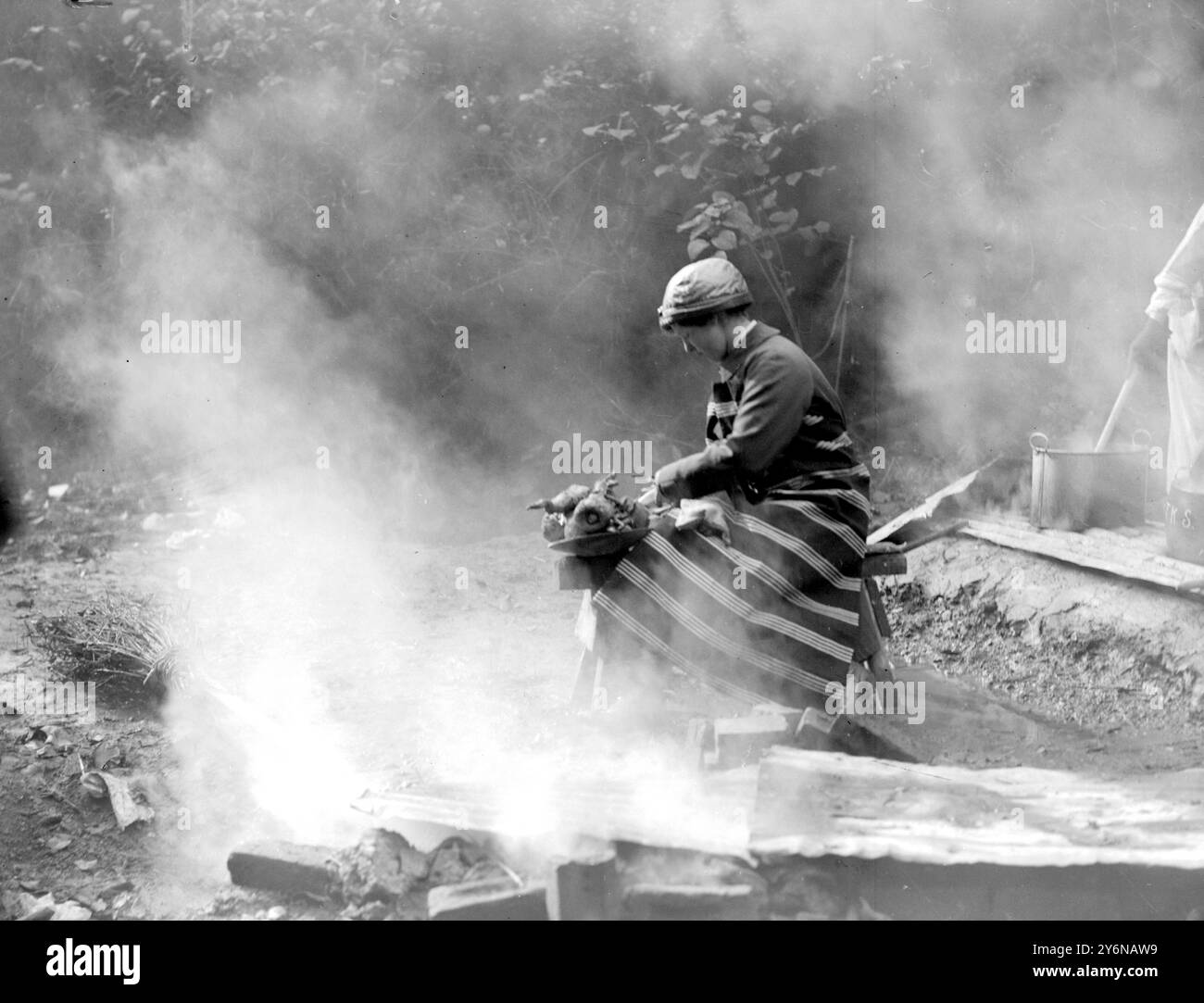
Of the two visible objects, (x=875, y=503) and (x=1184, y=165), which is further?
(x=875, y=503)

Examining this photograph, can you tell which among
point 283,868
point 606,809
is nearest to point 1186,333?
point 606,809

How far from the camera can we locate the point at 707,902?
3379 millimetres

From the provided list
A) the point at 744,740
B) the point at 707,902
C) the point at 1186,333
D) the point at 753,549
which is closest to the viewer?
the point at 707,902

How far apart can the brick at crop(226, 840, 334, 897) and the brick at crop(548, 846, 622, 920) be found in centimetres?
84

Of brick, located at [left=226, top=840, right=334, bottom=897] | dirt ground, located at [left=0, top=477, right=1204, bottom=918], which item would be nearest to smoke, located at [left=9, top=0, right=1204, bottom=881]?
dirt ground, located at [left=0, top=477, right=1204, bottom=918]

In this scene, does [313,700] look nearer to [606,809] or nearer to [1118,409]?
[606,809]

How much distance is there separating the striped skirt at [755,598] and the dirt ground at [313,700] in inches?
16.9

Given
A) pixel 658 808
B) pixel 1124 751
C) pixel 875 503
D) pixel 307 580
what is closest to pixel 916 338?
pixel 875 503

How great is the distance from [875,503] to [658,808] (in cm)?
426

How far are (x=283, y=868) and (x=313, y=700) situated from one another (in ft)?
5.41

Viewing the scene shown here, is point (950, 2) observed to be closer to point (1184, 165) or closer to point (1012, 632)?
point (1184, 165)

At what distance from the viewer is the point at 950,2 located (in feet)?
23.3

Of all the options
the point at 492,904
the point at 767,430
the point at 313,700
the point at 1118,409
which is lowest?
the point at 492,904
